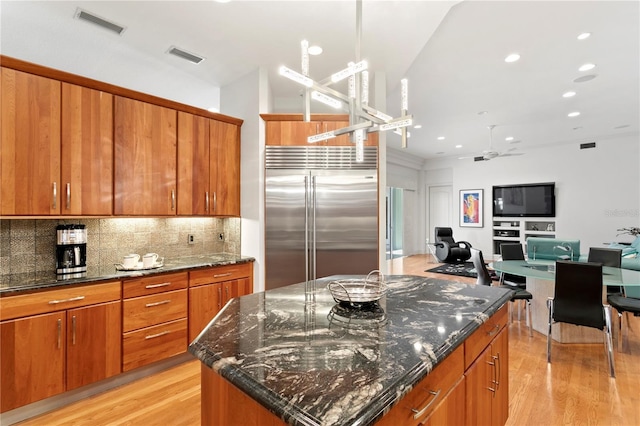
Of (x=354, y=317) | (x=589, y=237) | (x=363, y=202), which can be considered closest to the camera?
(x=354, y=317)

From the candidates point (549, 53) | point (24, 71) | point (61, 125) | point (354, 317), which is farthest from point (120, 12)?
point (549, 53)

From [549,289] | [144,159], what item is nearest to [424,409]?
[144,159]

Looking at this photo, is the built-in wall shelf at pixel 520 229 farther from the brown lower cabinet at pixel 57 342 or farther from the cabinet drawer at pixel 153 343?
the brown lower cabinet at pixel 57 342

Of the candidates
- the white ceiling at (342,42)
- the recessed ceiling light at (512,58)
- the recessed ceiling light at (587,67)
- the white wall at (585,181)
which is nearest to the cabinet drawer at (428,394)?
the white ceiling at (342,42)

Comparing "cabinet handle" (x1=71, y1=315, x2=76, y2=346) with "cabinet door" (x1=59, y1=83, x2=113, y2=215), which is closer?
"cabinet handle" (x1=71, y1=315, x2=76, y2=346)

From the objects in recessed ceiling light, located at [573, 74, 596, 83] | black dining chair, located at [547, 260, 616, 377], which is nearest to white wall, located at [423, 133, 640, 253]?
recessed ceiling light, located at [573, 74, 596, 83]

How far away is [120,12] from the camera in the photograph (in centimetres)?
256

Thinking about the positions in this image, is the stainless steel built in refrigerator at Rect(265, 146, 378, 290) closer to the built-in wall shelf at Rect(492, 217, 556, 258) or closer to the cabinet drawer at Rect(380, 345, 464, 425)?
the cabinet drawer at Rect(380, 345, 464, 425)

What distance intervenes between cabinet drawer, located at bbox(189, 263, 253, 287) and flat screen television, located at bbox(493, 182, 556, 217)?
26.9 feet

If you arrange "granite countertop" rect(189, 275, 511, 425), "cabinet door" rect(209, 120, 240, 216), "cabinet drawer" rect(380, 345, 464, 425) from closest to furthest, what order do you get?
1. "granite countertop" rect(189, 275, 511, 425)
2. "cabinet drawer" rect(380, 345, 464, 425)
3. "cabinet door" rect(209, 120, 240, 216)

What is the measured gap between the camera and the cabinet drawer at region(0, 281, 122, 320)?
78.9 inches

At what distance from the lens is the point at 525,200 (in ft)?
28.0

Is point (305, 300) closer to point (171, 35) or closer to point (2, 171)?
point (2, 171)

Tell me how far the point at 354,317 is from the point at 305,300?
1.25 feet
